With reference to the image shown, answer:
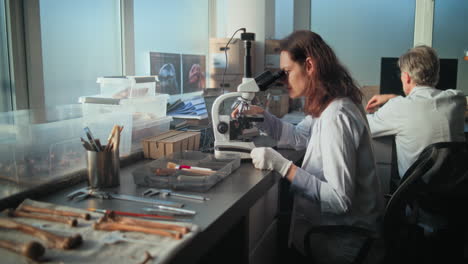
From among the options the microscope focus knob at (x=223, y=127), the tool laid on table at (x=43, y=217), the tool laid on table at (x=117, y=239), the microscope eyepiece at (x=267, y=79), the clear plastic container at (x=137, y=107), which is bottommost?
the tool laid on table at (x=117, y=239)

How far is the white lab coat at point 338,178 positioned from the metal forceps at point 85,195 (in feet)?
2.31

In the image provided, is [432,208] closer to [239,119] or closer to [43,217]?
[239,119]

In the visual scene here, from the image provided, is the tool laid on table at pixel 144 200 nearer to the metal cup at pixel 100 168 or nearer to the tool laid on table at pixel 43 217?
the metal cup at pixel 100 168

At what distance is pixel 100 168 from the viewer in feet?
4.51

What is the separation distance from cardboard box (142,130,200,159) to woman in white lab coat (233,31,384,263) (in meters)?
0.35

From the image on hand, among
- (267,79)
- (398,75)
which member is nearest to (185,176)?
(267,79)

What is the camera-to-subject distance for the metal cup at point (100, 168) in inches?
53.9

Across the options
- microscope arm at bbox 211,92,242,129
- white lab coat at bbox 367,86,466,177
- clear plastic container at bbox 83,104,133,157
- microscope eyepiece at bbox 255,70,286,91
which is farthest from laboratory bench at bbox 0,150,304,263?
white lab coat at bbox 367,86,466,177

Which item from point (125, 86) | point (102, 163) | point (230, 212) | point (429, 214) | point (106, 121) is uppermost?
point (125, 86)

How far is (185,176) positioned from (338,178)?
0.54 metres

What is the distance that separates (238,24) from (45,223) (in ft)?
9.44

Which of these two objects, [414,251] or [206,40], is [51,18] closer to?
[414,251]

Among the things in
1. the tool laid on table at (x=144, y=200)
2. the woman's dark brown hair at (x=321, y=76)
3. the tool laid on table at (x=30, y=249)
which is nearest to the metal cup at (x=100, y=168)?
the tool laid on table at (x=144, y=200)

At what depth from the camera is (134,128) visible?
6.16 ft
